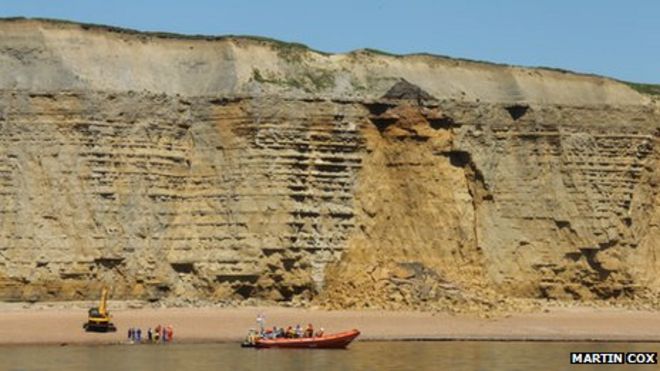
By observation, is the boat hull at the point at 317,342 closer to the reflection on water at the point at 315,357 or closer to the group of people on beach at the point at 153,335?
the reflection on water at the point at 315,357

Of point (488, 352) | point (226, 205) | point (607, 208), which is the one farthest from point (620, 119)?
point (488, 352)

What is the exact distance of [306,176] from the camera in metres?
47.8

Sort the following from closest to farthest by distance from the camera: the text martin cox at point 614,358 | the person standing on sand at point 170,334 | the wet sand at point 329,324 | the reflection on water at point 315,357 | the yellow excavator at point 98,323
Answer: the reflection on water at point 315,357 < the text martin cox at point 614,358 < the person standing on sand at point 170,334 < the wet sand at point 329,324 < the yellow excavator at point 98,323

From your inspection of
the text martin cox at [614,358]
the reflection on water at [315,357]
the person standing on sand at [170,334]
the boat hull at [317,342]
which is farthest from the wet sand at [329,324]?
the text martin cox at [614,358]

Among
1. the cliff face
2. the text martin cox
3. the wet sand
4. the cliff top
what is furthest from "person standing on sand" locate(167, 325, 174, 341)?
the cliff top

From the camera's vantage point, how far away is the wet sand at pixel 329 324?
125 ft

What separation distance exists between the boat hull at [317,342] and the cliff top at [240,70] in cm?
1380

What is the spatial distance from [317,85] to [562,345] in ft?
52.7

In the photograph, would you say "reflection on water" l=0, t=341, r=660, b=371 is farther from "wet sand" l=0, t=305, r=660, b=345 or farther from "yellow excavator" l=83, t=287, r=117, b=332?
"yellow excavator" l=83, t=287, r=117, b=332

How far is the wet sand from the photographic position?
125 feet

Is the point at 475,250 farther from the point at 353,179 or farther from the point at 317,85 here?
the point at 317,85

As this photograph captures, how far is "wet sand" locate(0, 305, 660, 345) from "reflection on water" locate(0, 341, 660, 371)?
130cm

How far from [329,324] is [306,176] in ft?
26.6

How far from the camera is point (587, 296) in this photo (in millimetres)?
51156
